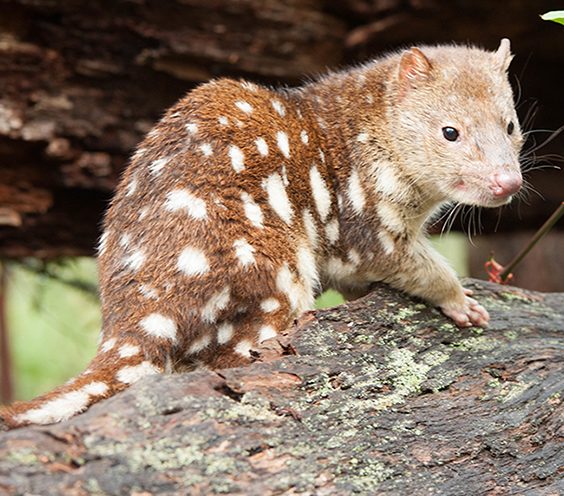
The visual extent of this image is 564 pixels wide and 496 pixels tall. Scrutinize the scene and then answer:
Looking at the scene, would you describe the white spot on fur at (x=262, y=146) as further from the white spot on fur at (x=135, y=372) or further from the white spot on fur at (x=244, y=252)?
the white spot on fur at (x=135, y=372)

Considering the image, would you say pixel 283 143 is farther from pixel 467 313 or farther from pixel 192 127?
pixel 467 313

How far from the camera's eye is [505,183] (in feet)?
11.5

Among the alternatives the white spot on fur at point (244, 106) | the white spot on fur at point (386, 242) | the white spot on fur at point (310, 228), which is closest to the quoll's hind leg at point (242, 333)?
the white spot on fur at point (310, 228)

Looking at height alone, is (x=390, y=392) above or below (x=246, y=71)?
below

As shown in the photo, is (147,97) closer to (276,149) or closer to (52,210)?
(52,210)

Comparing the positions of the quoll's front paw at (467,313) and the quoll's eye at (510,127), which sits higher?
the quoll's eye at (510,127)

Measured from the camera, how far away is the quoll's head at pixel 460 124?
143 inches

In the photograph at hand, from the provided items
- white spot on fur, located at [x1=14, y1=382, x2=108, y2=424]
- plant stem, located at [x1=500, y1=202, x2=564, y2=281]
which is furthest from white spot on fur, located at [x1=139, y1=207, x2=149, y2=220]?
plant stem, located at [x1=500, y1=202, x2=564, y2=281]

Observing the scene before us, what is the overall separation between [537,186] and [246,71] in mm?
2575

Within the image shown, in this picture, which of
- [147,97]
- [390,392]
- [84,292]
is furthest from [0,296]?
[390,392]

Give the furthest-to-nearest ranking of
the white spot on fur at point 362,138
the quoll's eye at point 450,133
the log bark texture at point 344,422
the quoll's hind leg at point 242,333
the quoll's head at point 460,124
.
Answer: the white spot on fur at point 362,138 → the quoll's eye at point 450,133 → the quoll's head at point 460,124 → the quoll's hind leg at point 242,333 → the log bark texture at point 344,422

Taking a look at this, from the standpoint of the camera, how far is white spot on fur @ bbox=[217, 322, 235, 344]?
127 inches

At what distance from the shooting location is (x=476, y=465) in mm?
3068

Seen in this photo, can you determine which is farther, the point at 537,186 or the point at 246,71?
the point at 537,186
